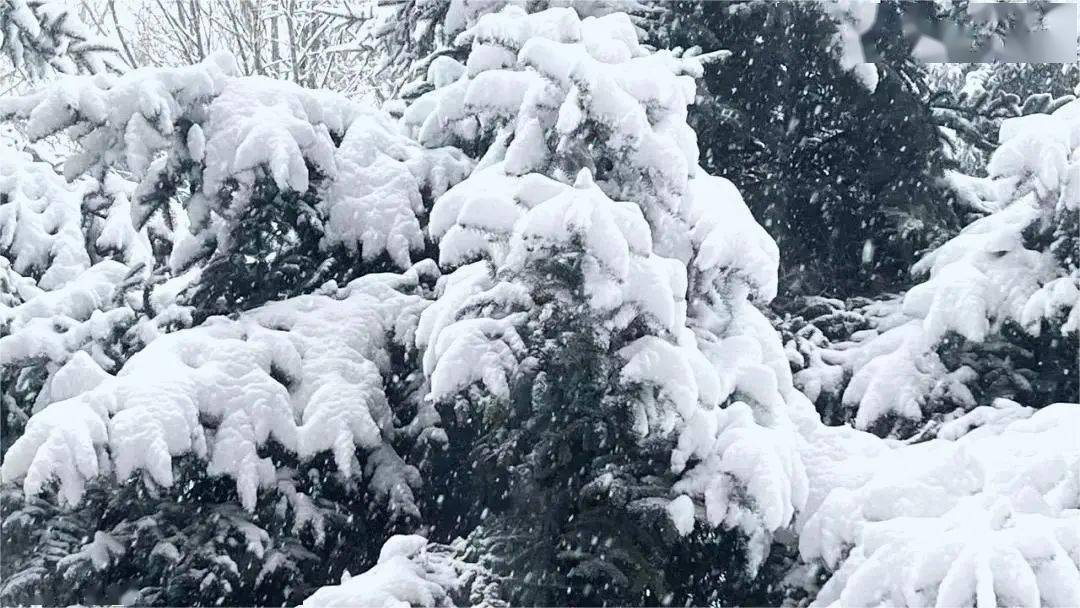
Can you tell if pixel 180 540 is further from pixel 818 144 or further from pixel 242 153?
pixel 818 144

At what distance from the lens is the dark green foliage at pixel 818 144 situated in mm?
5125

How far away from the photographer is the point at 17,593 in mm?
3615

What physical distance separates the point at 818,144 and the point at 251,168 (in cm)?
297

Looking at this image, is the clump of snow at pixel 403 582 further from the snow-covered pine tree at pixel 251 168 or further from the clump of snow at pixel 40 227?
the clump of snow at pixel 40 227

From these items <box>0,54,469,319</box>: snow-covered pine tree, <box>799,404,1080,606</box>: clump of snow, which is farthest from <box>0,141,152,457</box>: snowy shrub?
<box>799,404,1080,606</box>: clump of snow

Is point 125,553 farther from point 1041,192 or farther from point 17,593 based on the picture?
point 1041,192

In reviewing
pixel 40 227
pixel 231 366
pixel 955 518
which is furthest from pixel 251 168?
pixel 955 518

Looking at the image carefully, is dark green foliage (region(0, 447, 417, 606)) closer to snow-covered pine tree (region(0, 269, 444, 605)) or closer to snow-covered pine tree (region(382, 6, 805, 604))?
snow-covered pine tree (region(0, 269, 444, 605))

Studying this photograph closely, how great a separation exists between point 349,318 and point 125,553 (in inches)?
44.5

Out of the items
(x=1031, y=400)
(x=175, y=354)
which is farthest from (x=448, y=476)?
(x=1031, y=400)

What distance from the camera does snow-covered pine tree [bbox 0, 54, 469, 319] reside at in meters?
3.69

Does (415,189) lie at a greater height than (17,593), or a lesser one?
greater

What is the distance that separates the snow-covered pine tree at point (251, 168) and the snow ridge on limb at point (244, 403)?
253 mm

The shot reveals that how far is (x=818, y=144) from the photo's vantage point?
212 inches
